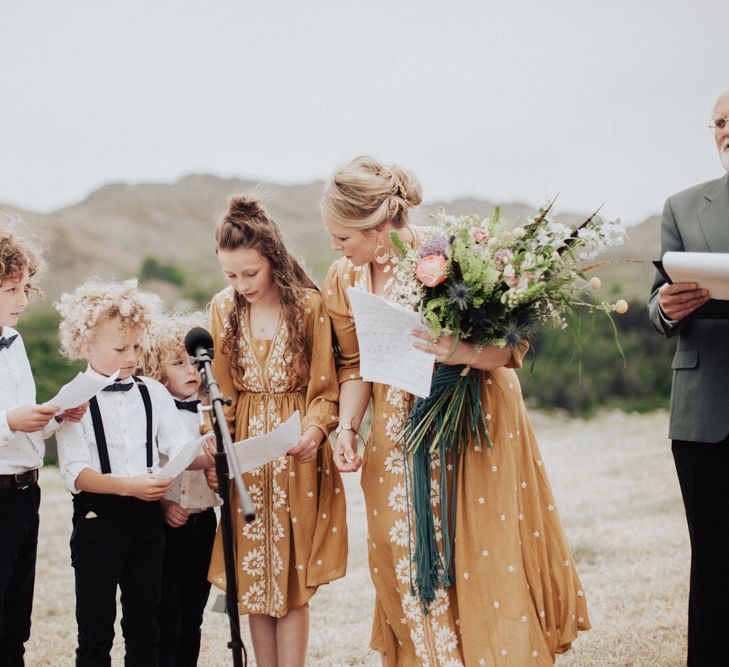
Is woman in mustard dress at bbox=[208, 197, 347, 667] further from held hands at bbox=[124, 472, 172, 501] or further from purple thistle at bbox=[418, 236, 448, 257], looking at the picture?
purple thistle at bbox=[418, 236, 448, 257]

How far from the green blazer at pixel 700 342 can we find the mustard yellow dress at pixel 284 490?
1.42 metres

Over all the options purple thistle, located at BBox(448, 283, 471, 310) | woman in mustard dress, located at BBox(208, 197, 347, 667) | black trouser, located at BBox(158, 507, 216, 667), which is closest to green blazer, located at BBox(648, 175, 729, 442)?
purple thistle, located at BBox(448, 283, 471, 310)

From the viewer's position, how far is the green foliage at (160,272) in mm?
13656

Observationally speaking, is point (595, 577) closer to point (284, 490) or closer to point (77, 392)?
point (284, 490)

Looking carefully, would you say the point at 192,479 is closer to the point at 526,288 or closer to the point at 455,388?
the point at 455,388

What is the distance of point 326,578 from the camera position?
11.8ft

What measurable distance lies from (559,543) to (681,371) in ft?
2.82

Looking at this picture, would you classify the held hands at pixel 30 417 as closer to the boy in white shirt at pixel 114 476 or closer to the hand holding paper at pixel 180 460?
the boy in white shirt at pixel 114 476

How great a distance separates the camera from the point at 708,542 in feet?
11.3

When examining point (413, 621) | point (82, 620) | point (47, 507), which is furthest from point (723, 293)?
point (47, 507)

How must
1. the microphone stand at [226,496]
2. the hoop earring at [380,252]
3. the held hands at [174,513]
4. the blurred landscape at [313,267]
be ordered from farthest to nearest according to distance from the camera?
the blurred landscape at [313,267] < the held hands at [174,513] < the hoop earring at [380,252] < the microphone stand at [226,496]

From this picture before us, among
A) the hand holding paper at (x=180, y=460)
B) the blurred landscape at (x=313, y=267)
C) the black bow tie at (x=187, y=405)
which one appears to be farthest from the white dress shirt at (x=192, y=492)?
the blurred landscape at (x=313, y=267)

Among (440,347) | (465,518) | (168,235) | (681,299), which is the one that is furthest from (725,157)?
(168,235)

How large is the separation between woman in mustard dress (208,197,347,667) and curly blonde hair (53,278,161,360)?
0.39 m
